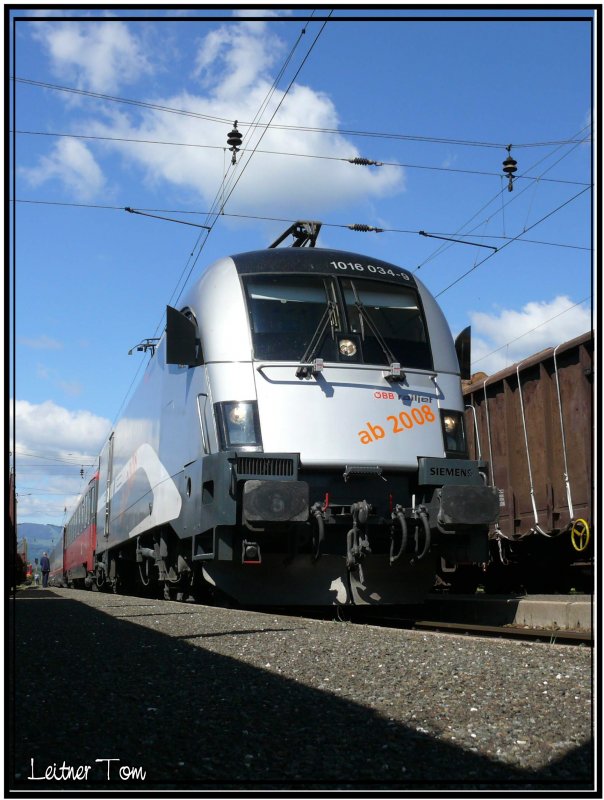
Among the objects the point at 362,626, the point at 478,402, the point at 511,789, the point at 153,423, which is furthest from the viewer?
the point at 478,402

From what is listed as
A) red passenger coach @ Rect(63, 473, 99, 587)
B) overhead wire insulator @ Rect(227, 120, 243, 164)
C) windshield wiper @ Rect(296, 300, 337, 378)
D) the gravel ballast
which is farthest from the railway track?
red passenger coach @ Rect(63, 473, 99, 587)

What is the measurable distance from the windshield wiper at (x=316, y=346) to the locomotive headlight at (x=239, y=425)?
568 mm

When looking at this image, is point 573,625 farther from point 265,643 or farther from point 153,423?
point 153,423

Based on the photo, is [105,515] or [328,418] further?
[105,515]

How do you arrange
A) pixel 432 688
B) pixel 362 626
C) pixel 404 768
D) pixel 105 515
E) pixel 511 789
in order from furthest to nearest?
pixel 105 515 → pixel 362 626 → pixel 432 688 → pixel 404 768 → pixel 511 789

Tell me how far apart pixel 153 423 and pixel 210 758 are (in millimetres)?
8560

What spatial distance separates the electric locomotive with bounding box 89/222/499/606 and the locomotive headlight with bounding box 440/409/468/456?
0.5 inches

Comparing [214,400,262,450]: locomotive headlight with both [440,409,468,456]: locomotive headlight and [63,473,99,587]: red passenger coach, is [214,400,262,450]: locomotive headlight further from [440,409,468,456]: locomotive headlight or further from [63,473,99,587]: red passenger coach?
[63,473,99,587]: red passenger coach

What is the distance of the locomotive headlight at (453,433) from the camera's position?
28.6 feet

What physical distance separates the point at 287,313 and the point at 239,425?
1.30 m

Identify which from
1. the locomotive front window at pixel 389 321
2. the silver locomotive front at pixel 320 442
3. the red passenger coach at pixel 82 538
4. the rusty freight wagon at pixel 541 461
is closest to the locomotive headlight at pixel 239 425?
the silver locomotive front at pixel 320 442

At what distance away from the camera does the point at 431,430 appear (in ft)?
28.4

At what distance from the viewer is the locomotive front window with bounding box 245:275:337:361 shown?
28.1 feet

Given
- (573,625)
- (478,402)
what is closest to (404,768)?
(573,625)
